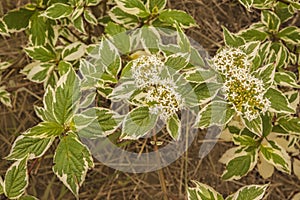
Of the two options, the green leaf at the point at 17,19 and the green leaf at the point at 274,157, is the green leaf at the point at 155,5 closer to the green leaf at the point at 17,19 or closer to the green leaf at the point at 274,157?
the green leaf at the point at 17,19

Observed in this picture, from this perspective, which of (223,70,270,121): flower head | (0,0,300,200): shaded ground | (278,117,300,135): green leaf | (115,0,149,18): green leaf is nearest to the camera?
(223,70,270,121): flower head

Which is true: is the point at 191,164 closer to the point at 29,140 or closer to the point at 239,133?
the point at 239,133

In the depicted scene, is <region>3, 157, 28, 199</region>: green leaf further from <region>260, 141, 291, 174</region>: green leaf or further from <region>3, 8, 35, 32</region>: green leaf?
<region>260, 141, 291, 174</region>: green leaf

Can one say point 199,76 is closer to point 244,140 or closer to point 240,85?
point 240,85

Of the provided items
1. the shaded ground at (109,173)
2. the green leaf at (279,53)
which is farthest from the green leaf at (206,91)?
the shaded ground at (109,173)

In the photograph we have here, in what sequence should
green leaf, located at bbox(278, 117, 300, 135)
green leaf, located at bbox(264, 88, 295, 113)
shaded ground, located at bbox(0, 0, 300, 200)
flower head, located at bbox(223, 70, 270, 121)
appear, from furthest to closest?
shaded ground, located at bbox(0, 0, 300, 200)
green leaf, located at bbox(278, 117, 300, 135)
green leaf, located at bbox(264, 88, 295, 113)
flower head, located at bbox(223, 70, 270, 121)

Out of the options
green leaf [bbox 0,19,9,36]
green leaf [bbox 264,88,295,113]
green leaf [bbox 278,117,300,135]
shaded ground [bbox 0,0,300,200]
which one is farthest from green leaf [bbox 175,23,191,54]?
shaded ground [bbox 0,0,300,200]
